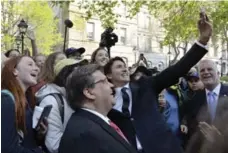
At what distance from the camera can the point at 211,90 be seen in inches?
183

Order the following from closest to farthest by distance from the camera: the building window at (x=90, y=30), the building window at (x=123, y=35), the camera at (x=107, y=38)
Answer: the camera at (x=107, y=38), the building window at (x=90, y=30), the building window at (x=123, y=35)

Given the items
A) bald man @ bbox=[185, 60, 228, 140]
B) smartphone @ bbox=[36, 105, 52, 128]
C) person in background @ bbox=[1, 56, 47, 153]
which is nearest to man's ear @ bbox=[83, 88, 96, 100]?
person in background @ bbox=[1, 56, 47, 153]

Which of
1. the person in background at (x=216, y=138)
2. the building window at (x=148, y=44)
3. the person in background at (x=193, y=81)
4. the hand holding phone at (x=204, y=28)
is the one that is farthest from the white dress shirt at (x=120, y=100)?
the building window at (x=148, y=44)

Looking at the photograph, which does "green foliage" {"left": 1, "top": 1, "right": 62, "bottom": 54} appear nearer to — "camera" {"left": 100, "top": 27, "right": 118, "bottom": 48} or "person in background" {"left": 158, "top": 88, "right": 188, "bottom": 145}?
"camera" {"left": 100, "top": 27, "right": 118, "bottom": 48}

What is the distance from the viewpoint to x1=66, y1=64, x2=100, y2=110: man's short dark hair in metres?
2.73

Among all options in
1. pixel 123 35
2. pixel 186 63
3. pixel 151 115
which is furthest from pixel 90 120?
pixel 123 35

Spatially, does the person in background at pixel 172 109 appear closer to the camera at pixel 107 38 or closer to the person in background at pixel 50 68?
the person in background at pixel 50 68

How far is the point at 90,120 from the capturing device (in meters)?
2.53

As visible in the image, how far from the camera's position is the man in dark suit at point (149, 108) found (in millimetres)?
3457

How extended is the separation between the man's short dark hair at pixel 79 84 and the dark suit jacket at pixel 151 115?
36.3 inches

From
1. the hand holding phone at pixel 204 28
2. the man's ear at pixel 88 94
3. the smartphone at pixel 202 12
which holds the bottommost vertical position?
the man's ear at pixel 88 94

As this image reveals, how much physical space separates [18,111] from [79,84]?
0.56m

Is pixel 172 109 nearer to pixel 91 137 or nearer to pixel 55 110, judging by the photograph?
pixel 55 110

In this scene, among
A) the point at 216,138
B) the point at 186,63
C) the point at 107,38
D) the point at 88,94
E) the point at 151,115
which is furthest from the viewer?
the point at 107,38
